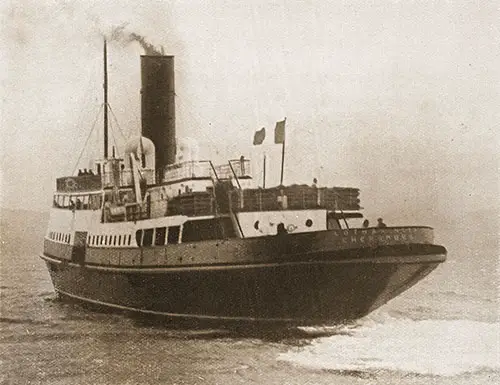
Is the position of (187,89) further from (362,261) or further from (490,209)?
(490,209)

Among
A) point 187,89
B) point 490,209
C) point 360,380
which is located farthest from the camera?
point 187,89

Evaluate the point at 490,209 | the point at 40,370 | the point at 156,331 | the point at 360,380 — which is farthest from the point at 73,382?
the point at 490,209

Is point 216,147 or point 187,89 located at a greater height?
point 187,89

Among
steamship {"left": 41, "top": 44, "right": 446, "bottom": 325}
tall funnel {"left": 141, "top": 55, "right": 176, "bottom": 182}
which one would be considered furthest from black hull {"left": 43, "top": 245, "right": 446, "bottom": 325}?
tall funnel {"left": 141, "top": 55, "right": 176, "bottom": 182}

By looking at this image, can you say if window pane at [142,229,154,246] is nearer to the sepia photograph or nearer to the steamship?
the steamship

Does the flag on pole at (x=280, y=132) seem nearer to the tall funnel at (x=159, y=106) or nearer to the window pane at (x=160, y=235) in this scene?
the tall funnel at (x=159, y=106)

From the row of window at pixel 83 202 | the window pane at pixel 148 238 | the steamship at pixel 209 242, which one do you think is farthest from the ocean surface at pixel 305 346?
the row of window at pixel 83 202

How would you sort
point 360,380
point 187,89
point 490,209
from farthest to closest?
point 187,89, point 490,209, point 360,380

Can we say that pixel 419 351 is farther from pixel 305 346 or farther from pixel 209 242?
pixel 209 242
